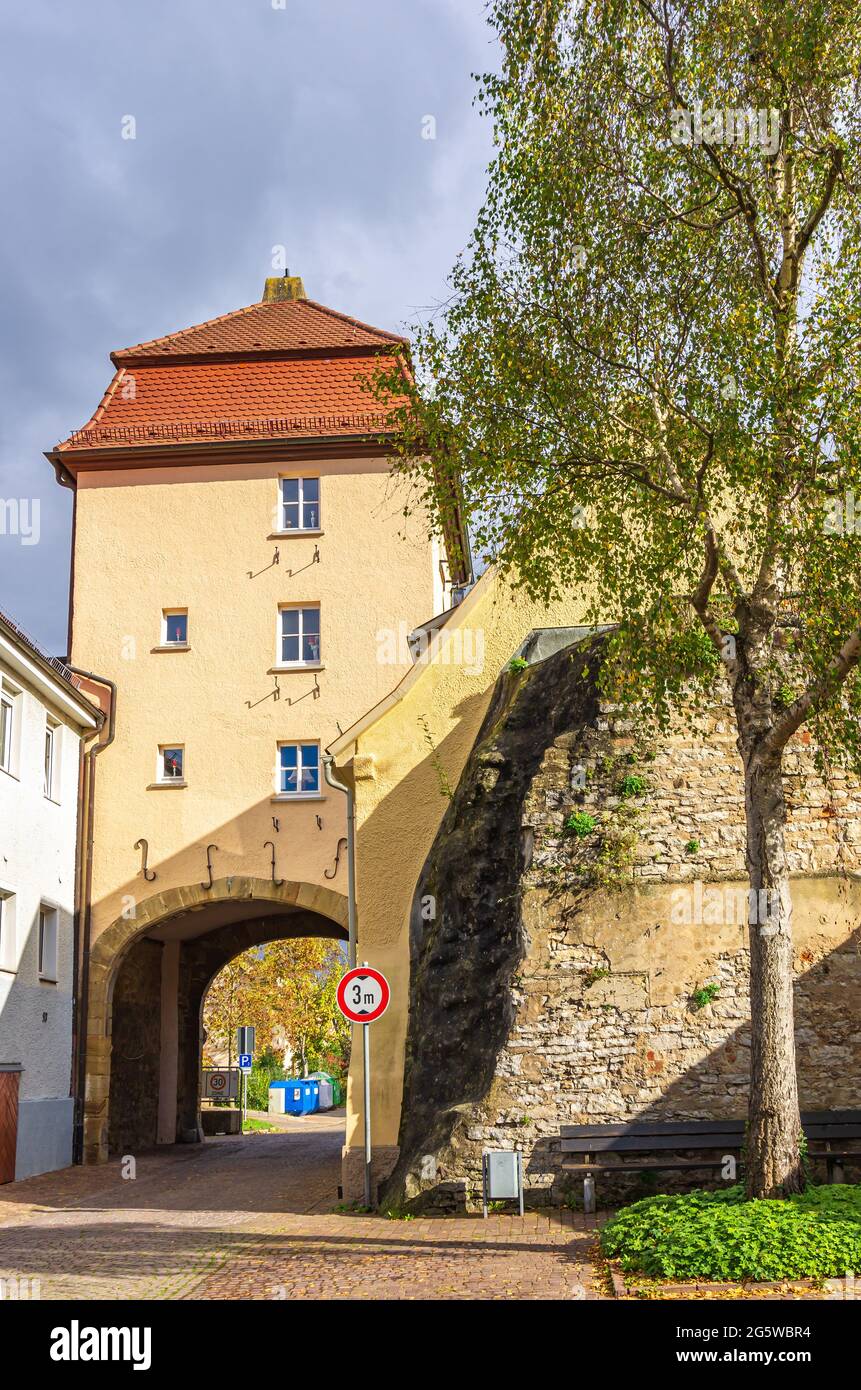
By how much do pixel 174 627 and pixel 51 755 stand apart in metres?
3.30

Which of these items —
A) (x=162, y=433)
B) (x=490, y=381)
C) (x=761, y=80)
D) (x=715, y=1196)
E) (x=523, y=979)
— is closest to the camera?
(x=715, y=1196)

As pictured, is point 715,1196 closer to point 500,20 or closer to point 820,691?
point 820,691

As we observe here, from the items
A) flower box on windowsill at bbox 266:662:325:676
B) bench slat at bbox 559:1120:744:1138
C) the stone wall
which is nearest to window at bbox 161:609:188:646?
flower box on windowsill at bbox 266:662:325:676

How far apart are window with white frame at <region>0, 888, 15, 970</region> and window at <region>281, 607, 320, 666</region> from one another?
20.6 ft

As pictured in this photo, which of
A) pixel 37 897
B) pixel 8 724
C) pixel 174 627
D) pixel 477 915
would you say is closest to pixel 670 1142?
pixel 477 915

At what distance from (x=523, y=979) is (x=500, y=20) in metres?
8.31

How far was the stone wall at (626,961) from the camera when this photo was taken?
12.8 m

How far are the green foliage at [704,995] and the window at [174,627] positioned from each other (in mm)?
13161

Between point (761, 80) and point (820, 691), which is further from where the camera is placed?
point (761, 80)

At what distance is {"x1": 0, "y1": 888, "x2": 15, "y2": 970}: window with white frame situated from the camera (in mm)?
19234

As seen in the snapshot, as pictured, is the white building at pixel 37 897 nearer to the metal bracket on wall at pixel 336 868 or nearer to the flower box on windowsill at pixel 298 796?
the flower box on windowsill at pixel 298 796

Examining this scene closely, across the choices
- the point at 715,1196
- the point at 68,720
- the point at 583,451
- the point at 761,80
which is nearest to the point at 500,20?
the point at 761,80

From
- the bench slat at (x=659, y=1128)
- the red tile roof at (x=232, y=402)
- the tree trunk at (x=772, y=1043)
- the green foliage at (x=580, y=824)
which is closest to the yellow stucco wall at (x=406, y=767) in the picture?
the green foliage at (x=580, y=824)

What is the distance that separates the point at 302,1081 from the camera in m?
45.4
